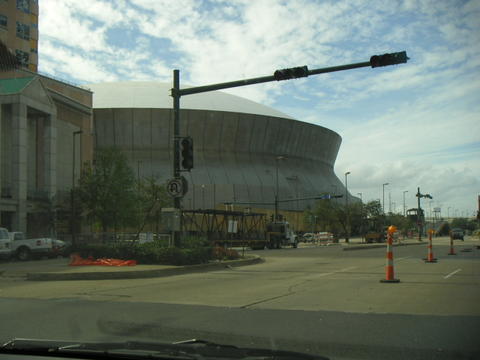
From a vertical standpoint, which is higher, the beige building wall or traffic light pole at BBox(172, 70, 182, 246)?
the beige building wall

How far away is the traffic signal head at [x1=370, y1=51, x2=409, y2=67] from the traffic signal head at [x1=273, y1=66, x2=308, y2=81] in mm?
2154

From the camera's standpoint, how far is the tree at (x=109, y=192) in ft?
141

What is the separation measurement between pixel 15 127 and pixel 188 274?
31454mm

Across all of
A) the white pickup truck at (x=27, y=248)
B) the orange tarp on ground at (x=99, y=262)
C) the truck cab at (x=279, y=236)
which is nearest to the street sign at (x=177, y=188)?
the orange tarp on ground at (x=99, y=262)

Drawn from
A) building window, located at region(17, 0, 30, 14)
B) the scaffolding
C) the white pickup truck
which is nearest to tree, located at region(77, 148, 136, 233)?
the scaffolding

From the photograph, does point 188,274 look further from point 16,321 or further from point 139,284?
point 16,321

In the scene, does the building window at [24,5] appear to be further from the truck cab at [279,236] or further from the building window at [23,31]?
the truck cab at [279,236]

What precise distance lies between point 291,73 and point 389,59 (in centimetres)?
307

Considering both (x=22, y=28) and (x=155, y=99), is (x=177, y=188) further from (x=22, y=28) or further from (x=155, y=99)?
(x=155, y=99)

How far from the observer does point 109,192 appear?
42875 mm

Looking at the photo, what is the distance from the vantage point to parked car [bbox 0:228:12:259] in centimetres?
2928

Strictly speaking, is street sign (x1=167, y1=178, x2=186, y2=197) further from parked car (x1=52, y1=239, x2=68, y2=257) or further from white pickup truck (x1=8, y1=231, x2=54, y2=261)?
parked car (x1=52, y1=239, x2=68, y2=257)

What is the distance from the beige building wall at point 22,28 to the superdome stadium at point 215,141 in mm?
16973

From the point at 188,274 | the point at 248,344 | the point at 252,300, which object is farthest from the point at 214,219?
the point at 248,344
